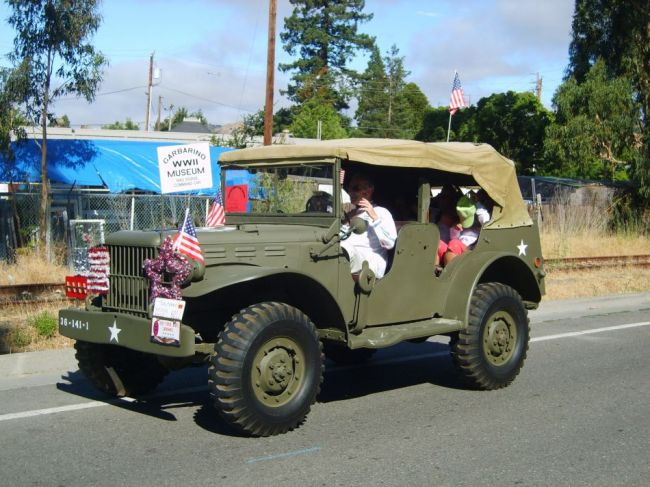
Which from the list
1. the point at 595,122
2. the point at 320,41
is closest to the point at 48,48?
the point at 595,122

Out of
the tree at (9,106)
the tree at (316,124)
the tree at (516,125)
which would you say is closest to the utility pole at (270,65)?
the tree at (9,106)

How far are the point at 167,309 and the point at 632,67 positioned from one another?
25.0 m

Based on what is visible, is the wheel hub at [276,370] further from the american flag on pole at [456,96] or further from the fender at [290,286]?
the american flag on pole at [456,96]

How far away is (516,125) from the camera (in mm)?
37625

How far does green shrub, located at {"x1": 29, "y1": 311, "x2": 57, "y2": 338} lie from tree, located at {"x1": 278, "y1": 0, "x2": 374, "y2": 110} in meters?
45.1

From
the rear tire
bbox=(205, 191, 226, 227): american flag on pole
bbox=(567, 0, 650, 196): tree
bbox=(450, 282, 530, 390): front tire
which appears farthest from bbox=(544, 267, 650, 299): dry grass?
bbox=(567, 0, 650, 196): tree

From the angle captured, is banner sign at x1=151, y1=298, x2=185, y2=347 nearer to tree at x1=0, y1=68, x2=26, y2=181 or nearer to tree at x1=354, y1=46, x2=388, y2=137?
tree at x1=0, y1=68, x2=26, y2=181

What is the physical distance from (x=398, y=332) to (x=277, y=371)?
4.16 ft

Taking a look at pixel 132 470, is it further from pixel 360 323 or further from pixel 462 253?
pixel 462 253

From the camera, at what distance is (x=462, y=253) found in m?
7.13

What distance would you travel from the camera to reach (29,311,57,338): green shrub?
8891 millimetres

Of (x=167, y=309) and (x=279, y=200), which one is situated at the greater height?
(x=279, y=200)

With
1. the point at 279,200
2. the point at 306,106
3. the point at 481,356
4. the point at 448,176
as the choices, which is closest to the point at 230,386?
the point at 279,200

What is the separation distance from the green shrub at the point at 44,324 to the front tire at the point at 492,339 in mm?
4704
